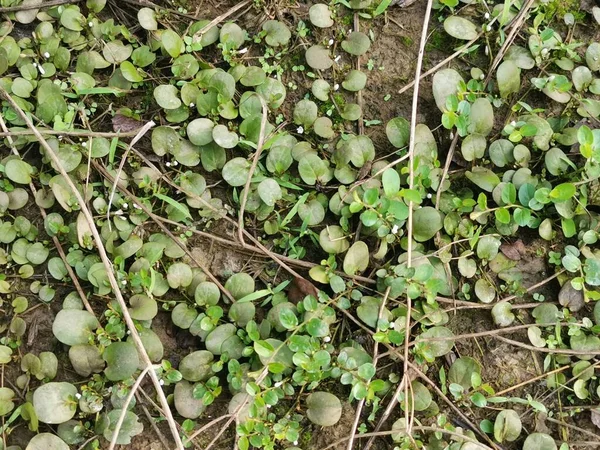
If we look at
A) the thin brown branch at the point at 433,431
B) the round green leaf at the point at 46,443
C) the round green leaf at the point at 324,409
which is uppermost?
the round green leaf at the point at 324,409

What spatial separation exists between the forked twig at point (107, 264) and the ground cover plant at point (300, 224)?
1 cm

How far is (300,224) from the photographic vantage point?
2.20 meters

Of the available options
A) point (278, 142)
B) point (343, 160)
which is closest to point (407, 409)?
point (343, 160)

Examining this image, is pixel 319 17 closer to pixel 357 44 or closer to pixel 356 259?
pixel 357 44

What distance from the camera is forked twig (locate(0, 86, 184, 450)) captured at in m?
1.81

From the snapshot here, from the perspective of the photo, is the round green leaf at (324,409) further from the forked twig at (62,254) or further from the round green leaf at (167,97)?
the round green leaf at (167,97)

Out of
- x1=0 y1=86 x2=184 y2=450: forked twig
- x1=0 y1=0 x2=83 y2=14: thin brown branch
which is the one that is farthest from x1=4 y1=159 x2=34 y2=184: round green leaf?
x1=0 y1=0 x2=83 y2=14: thin brown branch

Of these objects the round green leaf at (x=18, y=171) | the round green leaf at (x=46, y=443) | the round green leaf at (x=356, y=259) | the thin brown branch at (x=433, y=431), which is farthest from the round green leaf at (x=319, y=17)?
the round green leaf at (x=46, y=443)

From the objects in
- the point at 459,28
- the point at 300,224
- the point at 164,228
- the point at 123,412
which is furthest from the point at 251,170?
the point at 459,28

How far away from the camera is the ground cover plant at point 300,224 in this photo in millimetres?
1978

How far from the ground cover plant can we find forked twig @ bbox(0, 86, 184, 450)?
1cm

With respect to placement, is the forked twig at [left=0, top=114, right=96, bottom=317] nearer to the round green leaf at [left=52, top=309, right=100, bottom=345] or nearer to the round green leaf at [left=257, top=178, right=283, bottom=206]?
the round green leaf at [left=52, top=309, right=100, bottom=345]

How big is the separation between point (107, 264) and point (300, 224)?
2.45 ft

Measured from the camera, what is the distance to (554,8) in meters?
2.36
